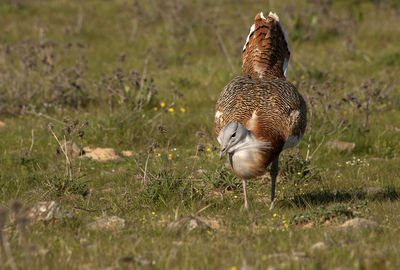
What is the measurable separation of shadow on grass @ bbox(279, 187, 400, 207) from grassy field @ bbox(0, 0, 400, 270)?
0.08 ft

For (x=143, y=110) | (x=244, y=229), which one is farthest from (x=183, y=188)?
(x=143, y=110)

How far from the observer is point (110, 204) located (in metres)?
5.46

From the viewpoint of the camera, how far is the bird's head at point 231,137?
4.47m

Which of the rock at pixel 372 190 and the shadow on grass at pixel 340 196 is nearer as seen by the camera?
the shadow on grass at pixel 340 196

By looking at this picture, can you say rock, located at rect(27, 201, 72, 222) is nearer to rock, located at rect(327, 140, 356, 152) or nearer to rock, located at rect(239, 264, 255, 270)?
rock, located at rect(239, 264, 255, 270)

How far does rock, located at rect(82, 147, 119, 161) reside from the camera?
24.8ft

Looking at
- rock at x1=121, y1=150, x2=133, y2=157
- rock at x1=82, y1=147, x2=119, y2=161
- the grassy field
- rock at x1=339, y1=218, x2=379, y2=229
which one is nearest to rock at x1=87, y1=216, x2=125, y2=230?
the grassy field

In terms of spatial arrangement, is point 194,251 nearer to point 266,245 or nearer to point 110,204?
point 266,245

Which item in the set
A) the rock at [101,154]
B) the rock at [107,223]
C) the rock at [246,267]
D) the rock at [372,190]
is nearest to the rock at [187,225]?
the rock at [107,223]

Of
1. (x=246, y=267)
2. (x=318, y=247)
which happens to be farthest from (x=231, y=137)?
(x=246, y=267)

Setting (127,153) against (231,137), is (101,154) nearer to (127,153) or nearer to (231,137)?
(127,153)

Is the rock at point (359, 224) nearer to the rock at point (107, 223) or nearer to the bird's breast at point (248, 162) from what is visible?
the bird's breast at point (248, 162)

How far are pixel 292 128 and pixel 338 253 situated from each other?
5.84ft

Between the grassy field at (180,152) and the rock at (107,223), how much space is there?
2 cm
